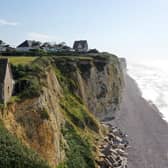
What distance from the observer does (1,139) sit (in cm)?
1977

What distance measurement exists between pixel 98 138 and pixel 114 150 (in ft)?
7.60

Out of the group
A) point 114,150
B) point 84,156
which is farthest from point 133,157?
point 84,156

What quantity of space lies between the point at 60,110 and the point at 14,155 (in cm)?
1454

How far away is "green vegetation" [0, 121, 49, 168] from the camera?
1927 cm

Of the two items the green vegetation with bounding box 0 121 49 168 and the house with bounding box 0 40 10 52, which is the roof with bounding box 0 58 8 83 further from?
the house with bounding box 0 40 10 52

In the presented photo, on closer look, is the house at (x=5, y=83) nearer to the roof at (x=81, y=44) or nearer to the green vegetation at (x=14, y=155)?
the green vegetation at (x=14, y=155)

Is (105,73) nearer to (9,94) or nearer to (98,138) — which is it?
(98,138)

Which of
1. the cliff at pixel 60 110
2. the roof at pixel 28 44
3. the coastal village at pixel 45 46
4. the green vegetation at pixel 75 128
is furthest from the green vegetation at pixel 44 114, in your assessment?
the roof at pixel 28 44

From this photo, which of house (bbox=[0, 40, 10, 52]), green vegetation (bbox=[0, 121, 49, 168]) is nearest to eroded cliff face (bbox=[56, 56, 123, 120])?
house (bbox=[0, 40, 10, 52])

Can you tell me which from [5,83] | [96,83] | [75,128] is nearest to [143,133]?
[96,83]

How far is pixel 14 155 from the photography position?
1962 centimetres

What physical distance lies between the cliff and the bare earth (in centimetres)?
336

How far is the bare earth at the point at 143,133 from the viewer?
3588 cm

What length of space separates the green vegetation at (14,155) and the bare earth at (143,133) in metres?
15.2
